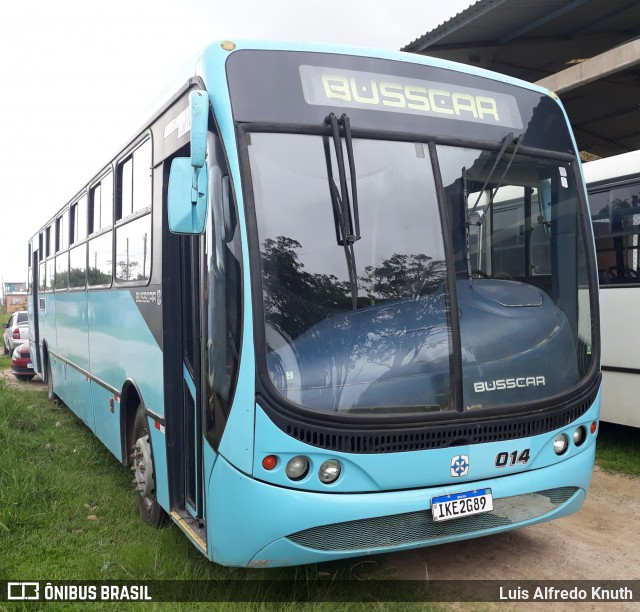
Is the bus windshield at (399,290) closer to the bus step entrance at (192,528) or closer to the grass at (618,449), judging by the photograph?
A: the bus step entrance at (192,528)

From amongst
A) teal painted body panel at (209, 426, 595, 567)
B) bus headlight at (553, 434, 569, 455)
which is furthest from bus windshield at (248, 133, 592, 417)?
teal painted body panel at (209, 426, 595, 567)

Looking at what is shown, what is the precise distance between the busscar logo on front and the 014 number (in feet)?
1.21

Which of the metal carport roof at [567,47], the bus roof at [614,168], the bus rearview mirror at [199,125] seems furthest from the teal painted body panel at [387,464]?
the metal carport roof at [567,47]

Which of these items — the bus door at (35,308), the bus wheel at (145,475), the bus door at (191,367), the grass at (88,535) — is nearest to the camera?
the bus door at (191,367)

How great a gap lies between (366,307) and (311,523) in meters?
1.15

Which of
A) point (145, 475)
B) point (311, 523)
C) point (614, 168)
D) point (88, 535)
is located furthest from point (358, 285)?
point (614, 168)

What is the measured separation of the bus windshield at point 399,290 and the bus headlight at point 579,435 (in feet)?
0.99

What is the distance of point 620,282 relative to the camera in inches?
280

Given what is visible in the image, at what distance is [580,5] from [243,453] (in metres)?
11.6

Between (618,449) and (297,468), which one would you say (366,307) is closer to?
(297,468)

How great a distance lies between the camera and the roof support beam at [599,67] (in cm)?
1129

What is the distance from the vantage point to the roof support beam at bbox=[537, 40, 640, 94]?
11.3 meters

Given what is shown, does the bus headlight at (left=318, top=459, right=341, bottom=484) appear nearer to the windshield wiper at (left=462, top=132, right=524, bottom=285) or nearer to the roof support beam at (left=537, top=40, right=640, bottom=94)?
the windshield wiper at (left=462, top=132, right=524, bottom=285)

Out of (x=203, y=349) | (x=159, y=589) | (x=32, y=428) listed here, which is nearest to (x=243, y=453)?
(x=203, y=349)
